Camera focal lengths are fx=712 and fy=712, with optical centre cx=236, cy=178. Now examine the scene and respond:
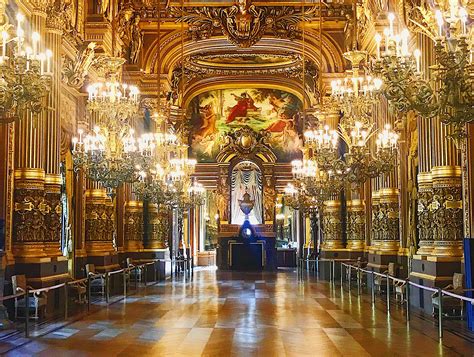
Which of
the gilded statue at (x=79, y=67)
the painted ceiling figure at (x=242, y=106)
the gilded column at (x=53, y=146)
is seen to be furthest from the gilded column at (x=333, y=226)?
the gilded column at (x=53, y=146)

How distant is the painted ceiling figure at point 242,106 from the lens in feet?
132

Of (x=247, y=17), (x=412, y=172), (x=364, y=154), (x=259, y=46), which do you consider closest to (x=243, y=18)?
(x=247, y=17)

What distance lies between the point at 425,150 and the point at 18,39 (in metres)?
9.44

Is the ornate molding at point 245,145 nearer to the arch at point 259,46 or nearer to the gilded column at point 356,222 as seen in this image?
the arch at point 259,46

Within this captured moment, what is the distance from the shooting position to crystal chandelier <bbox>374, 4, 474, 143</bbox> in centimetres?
830

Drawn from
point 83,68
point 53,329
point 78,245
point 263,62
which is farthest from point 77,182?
point 263,62

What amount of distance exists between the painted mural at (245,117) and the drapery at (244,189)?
1856 mm

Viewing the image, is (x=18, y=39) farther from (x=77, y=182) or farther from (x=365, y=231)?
(x=365, y=231)

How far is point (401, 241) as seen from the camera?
20328mm

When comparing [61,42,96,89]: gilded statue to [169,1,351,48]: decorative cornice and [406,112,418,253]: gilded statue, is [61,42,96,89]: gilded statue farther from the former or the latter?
[406,112,418,253]: gilded statue

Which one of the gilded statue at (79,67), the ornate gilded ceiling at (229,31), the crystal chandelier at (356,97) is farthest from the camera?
the ornate gilded ceiling at (229,31)

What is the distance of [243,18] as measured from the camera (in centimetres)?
2620

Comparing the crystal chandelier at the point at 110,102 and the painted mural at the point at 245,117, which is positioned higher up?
the painted mural at the point at 245,117

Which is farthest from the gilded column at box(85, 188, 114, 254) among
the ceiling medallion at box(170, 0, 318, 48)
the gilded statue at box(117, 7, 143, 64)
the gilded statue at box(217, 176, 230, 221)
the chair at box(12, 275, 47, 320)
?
the gilded statue at box(217, 176, 230, 221)
